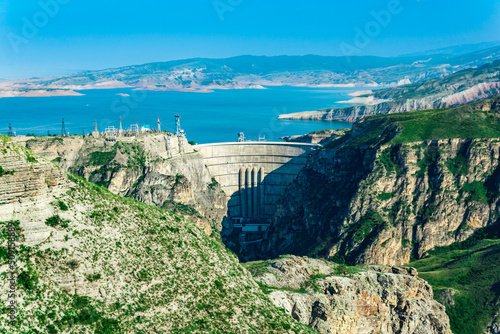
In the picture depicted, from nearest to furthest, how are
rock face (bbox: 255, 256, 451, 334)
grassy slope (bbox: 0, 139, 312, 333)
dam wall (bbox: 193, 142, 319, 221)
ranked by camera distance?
grassy slope (bbox: 0, 139, 312, 333), rock face (bbox: 255, 256, 451, 334), dam wall (bbox: 193, 142, 319, 221)

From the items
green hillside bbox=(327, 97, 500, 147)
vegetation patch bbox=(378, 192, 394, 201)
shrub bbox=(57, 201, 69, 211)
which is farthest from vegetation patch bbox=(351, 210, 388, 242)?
shrub bbox=(57, 201, 69, 211)

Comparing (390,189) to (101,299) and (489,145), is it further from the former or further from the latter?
(101,299)

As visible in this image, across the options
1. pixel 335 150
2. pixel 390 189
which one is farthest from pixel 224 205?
pixel 390 189

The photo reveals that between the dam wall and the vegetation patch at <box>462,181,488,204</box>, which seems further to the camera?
the dam wall

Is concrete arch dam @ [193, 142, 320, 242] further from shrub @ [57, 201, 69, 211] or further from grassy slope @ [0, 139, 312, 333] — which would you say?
shrub @ [57, 201, 69, 211]

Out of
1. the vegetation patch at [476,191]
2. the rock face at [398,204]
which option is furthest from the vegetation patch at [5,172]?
the vegetation patch at [476,191]

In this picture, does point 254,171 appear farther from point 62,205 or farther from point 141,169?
point 62,205

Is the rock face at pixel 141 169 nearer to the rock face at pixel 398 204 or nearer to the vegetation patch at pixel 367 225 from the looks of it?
the rock face at pixel 398 204

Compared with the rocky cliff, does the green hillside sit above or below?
above
